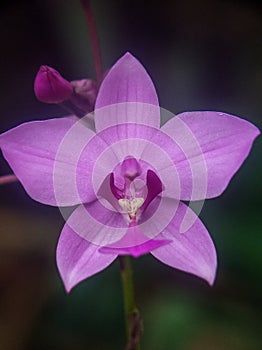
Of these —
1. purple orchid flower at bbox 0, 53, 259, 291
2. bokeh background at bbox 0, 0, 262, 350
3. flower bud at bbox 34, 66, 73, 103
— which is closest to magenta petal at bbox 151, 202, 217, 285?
purple orchid flower at bbox 0, 53, 259, 291

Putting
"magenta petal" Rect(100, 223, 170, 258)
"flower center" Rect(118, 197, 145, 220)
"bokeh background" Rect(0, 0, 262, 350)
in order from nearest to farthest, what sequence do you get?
"magenta petal" Rect(100, 223, 170, 258) < "flower center" Rect(118, 197, 145, 220) < "bokeh background" Rect(0, 0, 262, 350)

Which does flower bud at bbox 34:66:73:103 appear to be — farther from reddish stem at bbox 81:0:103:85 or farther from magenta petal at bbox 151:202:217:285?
magenta petal at bbox 151:202:217:285

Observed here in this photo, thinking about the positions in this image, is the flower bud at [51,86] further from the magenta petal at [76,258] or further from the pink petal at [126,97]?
the magenta petal at [76,258]

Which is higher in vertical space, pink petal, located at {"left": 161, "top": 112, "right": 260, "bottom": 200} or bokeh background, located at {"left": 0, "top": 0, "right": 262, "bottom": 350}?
pink petal, located at {"left": 161, "top": 112, "right": 260, "bottom": 200}

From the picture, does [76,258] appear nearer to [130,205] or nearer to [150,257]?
[130,205]

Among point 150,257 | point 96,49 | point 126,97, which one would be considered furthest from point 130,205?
point 150,257

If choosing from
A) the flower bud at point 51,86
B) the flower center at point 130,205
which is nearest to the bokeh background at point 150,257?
the flower center at point 130,205
